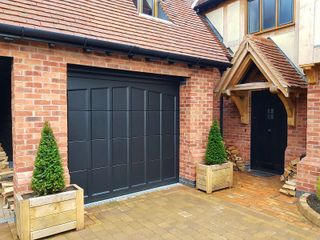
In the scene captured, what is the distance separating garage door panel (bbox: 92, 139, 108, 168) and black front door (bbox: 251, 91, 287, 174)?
501 cm

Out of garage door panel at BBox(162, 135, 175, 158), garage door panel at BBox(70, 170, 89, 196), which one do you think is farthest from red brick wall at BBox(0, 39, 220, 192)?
garage door panel at BBox(162, 135, 175, 158)

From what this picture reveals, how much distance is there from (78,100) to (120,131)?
1.13 meters

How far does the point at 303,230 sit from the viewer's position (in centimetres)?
407

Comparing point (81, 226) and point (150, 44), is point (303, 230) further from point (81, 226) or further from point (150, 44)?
point (150, 44)

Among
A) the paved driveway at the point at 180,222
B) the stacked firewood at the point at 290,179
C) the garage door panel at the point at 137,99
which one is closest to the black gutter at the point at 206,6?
the garage door panel at the point at 137,99

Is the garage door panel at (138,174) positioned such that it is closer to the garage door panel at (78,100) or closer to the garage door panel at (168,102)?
the garage door panel at (168,102)

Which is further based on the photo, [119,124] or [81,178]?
[119,124]

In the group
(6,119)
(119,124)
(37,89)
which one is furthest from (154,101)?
(6,119)

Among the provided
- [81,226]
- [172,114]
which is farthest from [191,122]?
[81,226]

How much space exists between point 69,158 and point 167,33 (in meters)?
3.64

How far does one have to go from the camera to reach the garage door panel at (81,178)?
16.3 ft

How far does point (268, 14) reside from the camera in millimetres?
7340

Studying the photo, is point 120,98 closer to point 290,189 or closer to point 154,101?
point 154,101

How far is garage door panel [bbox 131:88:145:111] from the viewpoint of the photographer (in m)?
5.75
